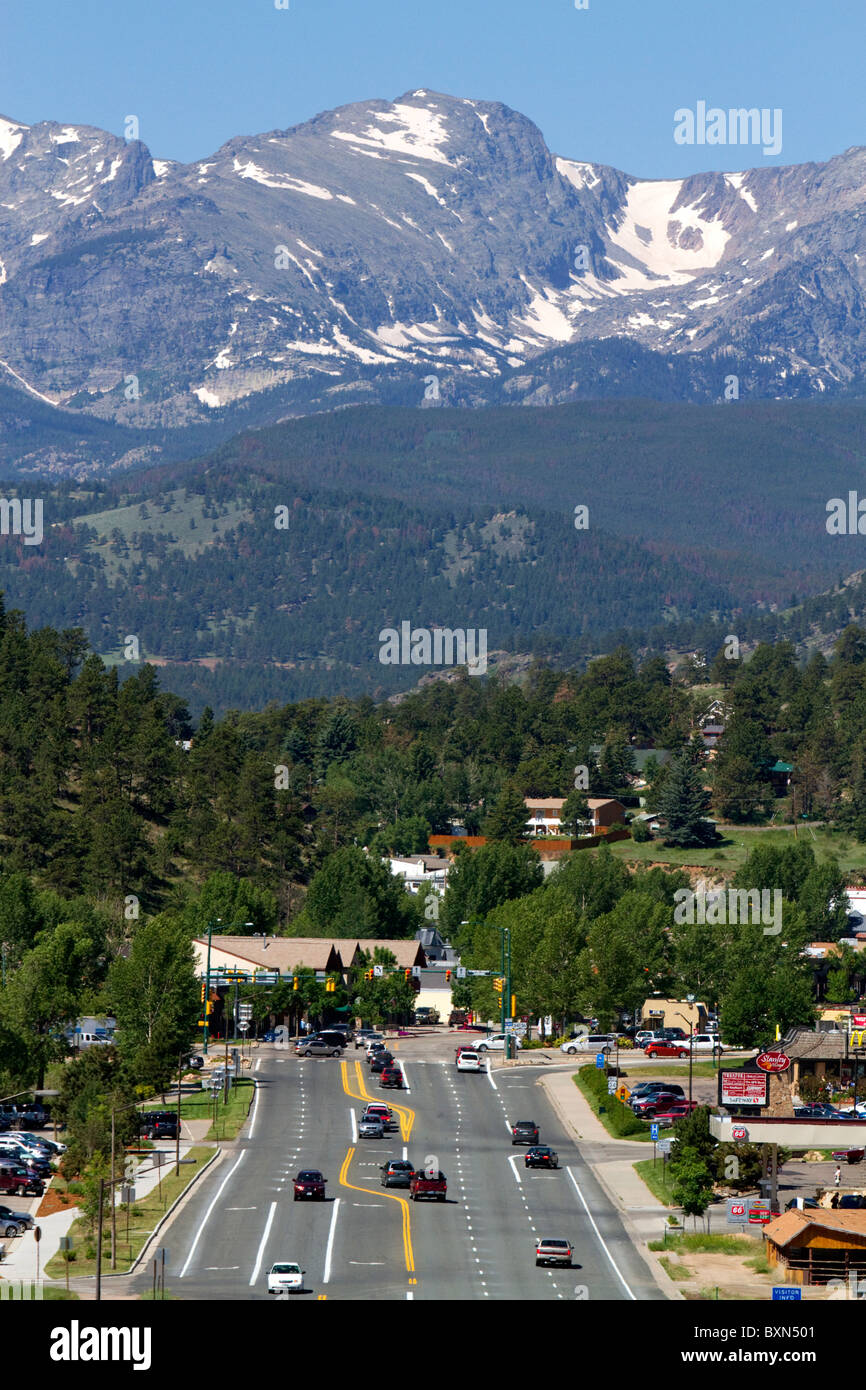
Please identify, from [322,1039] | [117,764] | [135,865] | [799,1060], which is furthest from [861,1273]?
[117,764]

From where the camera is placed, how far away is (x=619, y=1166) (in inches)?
3558

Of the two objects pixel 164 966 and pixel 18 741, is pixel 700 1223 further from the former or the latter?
pixel 18 741

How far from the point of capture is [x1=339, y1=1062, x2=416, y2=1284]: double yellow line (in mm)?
69250

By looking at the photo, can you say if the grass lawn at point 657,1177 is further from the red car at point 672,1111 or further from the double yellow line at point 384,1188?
the double yellow line at point 384,1188

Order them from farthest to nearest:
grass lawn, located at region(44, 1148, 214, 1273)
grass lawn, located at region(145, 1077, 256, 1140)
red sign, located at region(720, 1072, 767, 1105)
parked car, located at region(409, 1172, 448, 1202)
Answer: red sign, located at region(720, 1072, 767, 1105)
grass lawn, located at region(145, 1077, 256, 1140)
parked car, located at region(409, 1172, 448, 1202)
grass lawn, located at region(44, 1148, 214, 1273)

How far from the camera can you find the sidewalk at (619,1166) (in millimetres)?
74363

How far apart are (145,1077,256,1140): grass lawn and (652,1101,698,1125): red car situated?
66.5 feet

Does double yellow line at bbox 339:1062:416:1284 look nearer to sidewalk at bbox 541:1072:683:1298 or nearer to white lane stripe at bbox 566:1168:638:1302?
white lane stripe at bbox 566:1168:638:1302

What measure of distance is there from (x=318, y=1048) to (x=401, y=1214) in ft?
177

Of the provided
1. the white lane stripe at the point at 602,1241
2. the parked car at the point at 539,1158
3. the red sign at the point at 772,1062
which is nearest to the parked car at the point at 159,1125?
the parked car at the point at 539,1158

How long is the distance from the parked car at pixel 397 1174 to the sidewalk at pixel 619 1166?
8.01 m

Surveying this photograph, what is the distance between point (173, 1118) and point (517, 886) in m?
95.9

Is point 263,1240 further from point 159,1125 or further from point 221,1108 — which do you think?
point 221,1108

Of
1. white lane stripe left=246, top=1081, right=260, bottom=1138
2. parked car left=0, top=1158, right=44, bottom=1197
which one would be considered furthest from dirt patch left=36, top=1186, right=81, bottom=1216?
white lane stripe left=246, top=1081, right=260, bottom=1138
